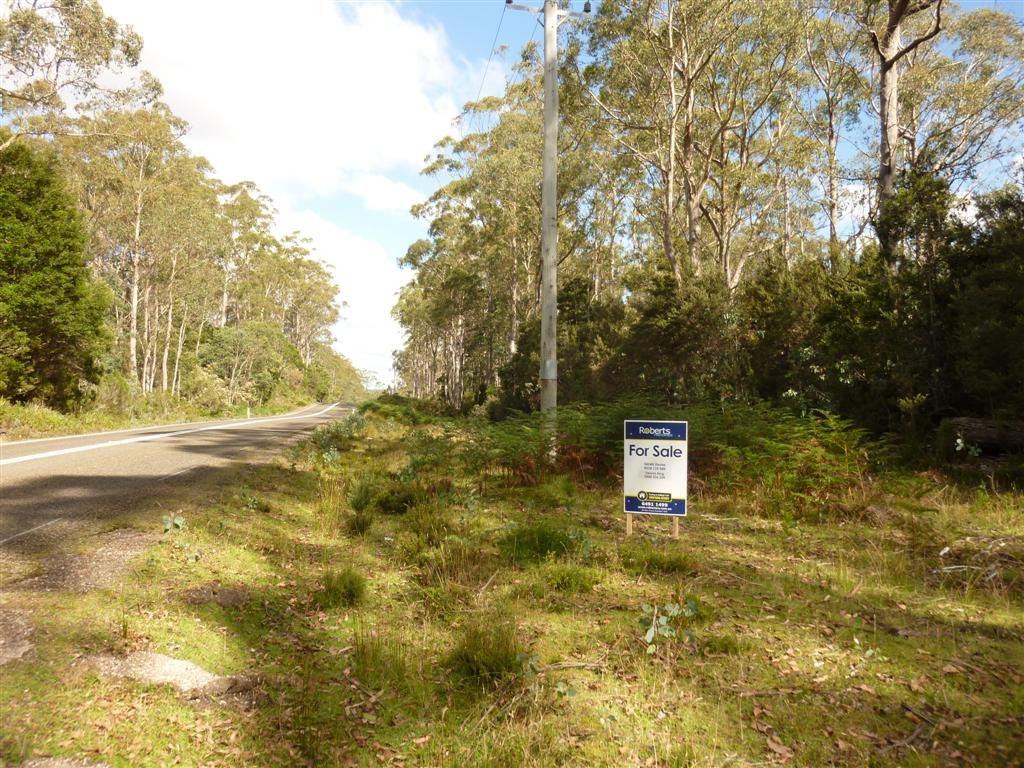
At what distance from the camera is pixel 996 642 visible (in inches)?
148

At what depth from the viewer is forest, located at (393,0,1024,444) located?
9172mm

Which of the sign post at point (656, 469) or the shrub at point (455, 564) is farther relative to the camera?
the sign post at point (656, 469)

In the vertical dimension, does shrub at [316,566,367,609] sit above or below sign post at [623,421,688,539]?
below

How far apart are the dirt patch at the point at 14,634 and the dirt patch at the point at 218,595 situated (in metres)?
0.83

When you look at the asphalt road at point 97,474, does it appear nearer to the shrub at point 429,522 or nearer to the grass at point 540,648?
the grass at point 540,648

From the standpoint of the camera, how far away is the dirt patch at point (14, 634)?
2.86 m

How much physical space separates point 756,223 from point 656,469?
96.9ft

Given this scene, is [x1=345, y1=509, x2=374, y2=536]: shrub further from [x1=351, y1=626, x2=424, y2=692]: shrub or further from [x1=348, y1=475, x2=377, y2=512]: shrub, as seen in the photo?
[x1=351, y1=626, x2=424, y2=692]: shrub

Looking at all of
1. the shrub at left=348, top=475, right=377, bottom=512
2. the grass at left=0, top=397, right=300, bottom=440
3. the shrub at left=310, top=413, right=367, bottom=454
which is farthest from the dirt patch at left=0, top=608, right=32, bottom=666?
the grass at left=0, top=397, right=300, bottom=440

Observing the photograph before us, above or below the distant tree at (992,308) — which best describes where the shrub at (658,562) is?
below

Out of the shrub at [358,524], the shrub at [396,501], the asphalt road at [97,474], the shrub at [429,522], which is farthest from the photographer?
the shrub at [396,501]

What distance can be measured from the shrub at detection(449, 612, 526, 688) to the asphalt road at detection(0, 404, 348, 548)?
12.1 ft

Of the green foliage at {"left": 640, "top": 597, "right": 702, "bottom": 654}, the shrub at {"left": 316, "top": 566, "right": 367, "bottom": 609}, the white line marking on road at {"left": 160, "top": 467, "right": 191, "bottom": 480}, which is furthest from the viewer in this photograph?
the white line marking on road at {"left": 160, "top": 467, "right": 191, "bottom": 480}

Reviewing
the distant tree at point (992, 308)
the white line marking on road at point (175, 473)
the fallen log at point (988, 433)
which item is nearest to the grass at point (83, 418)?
the white line marking on road at point (175, 473)
